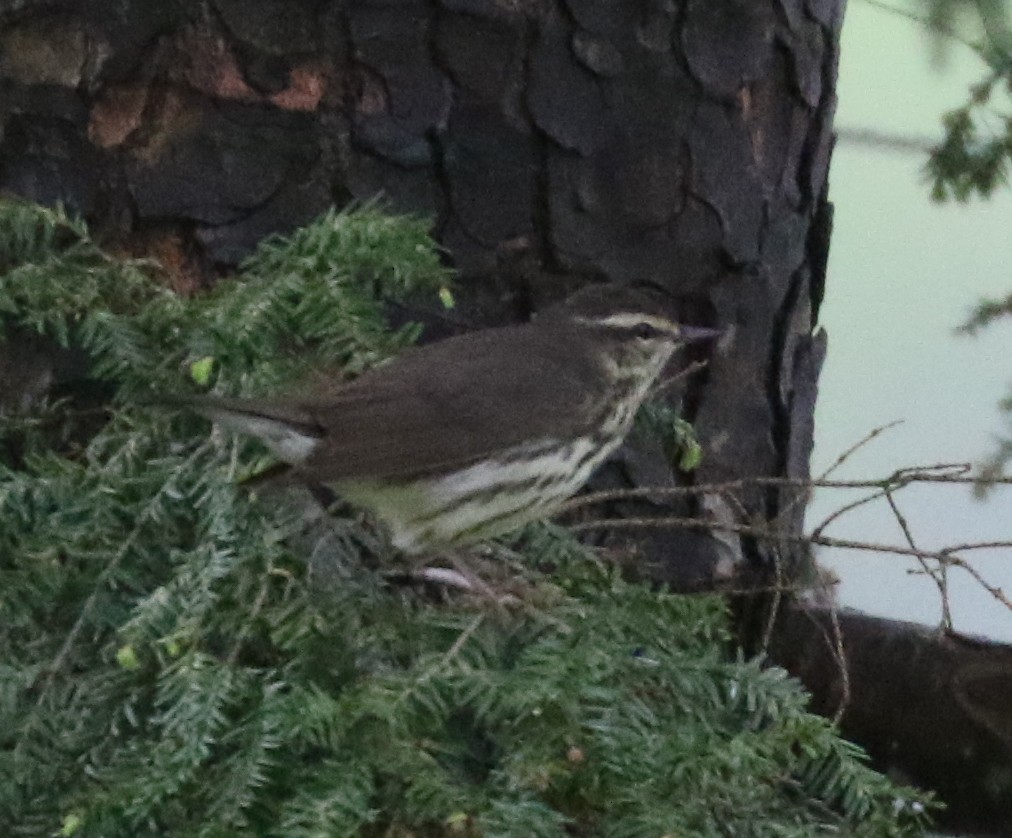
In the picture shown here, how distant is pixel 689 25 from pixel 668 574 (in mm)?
770

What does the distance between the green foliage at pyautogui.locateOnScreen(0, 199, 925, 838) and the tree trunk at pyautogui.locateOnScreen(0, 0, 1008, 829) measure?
21cm

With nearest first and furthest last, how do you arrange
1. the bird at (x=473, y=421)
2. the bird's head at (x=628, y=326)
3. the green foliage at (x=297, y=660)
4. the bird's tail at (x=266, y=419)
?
the green foliage at (x=297, y=660)
the bird's tail at (x=266, y=419)
the bird at (x=473, y=421)
the bird's head at (x=628, y=326)

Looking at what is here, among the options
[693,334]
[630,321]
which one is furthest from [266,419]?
[693,334]

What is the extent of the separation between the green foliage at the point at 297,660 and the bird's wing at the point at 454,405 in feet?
0.19

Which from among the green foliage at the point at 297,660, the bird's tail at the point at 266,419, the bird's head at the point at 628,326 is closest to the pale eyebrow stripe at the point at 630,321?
the bird's head at the point at 628,326

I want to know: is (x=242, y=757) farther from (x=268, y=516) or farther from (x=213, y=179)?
(x=213, y=179)

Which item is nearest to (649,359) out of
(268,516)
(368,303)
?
(368,303)

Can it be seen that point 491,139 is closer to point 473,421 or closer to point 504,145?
point 504,145

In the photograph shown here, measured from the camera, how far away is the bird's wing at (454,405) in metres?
2.00

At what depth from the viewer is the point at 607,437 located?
2283 millimetres

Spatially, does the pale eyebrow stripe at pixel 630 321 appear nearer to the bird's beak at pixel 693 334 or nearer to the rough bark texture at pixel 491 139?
the bird's beak at pixel 693 334

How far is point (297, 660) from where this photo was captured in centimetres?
164

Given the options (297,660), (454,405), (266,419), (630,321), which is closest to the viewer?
(297,660)

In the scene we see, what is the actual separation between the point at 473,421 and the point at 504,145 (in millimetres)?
447
